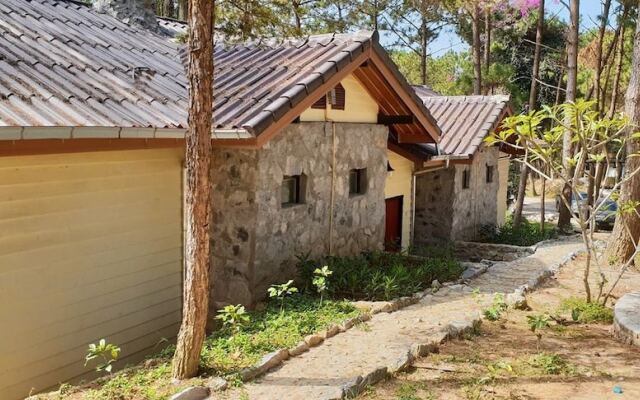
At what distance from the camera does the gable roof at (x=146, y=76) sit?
639cm

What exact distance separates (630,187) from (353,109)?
16.6ft

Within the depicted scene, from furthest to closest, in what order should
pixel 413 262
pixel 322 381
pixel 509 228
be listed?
pixel 509 228 → pixel 413 262 → pixel 322 381

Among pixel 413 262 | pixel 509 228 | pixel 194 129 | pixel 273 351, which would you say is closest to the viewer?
pixel 194 129

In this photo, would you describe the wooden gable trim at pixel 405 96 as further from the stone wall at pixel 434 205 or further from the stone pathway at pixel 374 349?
the stone wall at pixel 434 205

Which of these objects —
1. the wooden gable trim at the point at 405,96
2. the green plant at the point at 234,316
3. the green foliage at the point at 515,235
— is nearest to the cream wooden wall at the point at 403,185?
the wooden gable trim at the point at 405,96

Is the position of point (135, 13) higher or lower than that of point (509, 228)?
higher

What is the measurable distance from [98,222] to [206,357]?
7.63 ft

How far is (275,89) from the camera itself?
834 cm

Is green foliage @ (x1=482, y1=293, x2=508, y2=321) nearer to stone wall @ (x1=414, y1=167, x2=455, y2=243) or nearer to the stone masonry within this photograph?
Result: the stone masonry

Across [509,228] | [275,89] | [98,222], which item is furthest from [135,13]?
[509,228]

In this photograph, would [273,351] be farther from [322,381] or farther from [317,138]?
[317,138]

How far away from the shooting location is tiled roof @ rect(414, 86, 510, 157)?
14.7 metres

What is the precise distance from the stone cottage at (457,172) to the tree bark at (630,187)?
3.89 metres

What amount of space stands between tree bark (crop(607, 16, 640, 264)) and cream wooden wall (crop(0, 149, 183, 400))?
751 cm
